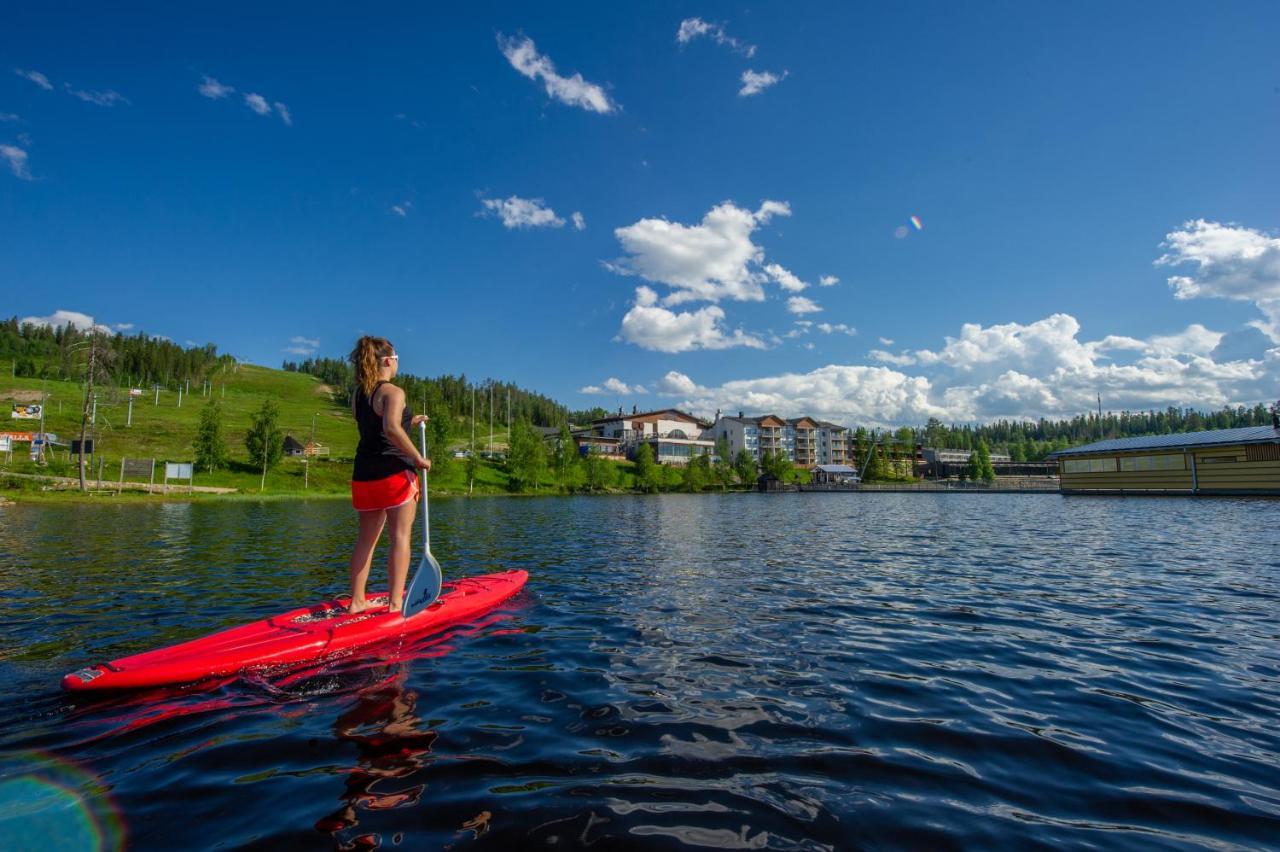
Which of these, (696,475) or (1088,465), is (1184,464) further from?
(696,475)

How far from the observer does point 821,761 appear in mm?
4707

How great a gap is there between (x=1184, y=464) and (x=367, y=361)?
7499cm

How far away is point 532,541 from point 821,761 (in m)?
18.7

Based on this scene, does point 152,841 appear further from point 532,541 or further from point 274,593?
point 532,541

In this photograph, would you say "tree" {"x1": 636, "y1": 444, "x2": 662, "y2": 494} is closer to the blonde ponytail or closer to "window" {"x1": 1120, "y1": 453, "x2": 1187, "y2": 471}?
"window" {"x1": 1120, "y1": 453, "x2": 1187, "y2": 471}

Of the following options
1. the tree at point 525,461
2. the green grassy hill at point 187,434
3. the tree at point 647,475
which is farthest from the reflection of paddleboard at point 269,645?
the tree at point 647,475

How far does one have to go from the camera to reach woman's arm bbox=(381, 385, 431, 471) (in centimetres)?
735

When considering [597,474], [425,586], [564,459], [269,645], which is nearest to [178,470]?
[564,459]

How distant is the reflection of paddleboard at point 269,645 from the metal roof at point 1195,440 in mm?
71931

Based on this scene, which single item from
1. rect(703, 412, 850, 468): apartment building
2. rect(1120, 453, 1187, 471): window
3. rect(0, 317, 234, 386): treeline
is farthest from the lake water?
rect(0, 317, 234, 386): treeline

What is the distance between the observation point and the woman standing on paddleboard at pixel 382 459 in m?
7.43

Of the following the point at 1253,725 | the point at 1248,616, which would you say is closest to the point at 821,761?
the point at 1253,725

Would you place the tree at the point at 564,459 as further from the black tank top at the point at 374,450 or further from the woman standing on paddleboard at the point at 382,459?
the black tank top at the point at 374,450

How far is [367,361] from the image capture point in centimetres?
768
